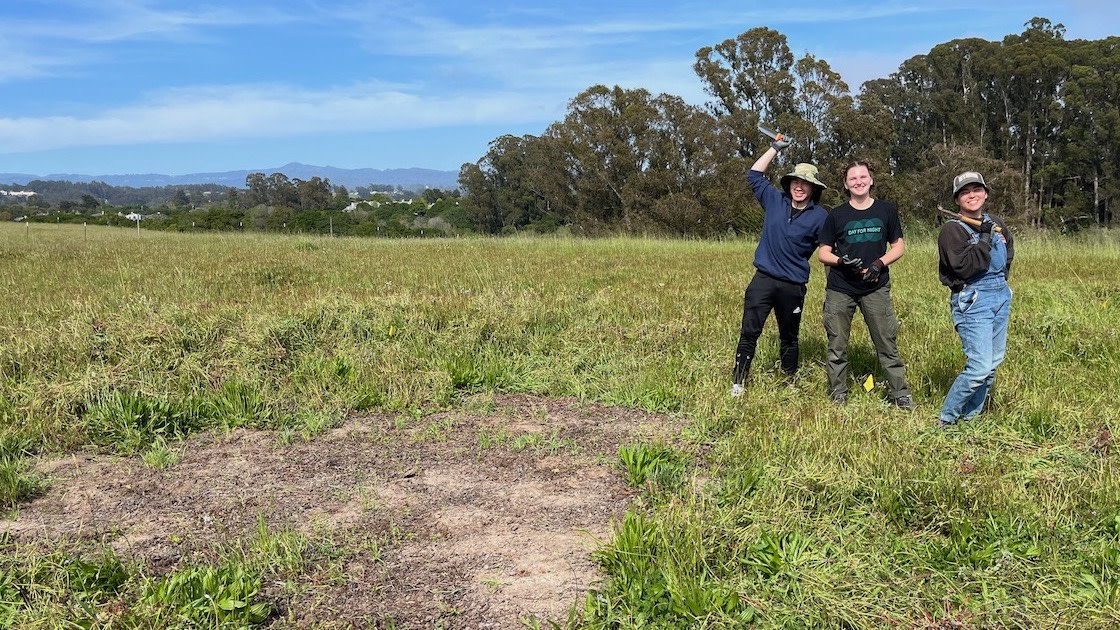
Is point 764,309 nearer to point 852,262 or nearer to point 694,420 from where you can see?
point 852,262

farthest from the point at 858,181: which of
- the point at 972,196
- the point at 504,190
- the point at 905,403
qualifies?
the point at 504,190

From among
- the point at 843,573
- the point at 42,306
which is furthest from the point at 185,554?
the point at 42,306

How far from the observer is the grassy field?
2844 mm

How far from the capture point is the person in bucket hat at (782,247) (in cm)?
515

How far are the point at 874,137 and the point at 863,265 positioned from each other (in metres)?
34.9

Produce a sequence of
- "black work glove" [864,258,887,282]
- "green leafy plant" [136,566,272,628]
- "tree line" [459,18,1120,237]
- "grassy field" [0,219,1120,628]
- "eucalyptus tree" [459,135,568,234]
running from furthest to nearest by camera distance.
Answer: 1. "eucalyptus tree" [459,135,568,234]
2. "tree line" [459,18,1120,237]
3. "black work glove" [864,258,887,282]
4. "grassy field" [0,219,1120,628]
5. "green leafy plant" [136,566,272,628]

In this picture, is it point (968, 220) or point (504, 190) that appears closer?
point (968, 220)

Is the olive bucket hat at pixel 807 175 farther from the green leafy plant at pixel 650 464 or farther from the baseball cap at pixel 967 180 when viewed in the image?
the green leafy plant at pixel 650 464

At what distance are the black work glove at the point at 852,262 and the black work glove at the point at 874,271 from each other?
60 millimetres

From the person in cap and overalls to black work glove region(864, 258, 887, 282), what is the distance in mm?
464

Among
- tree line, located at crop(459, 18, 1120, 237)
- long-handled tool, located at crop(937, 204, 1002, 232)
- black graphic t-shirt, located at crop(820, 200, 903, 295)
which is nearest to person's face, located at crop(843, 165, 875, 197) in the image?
black graphic t-shirt, located at crop(820, 200, 903, 295)

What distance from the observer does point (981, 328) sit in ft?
14.1

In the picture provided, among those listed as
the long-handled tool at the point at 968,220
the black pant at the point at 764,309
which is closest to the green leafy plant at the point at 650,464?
the black pant at the point at 764,309

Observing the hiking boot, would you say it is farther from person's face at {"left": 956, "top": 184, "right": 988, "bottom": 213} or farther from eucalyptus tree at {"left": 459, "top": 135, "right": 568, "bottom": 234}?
eucalyptus tree at {"left": 459, "top": 135, "right": 568, "bottom": 234}
